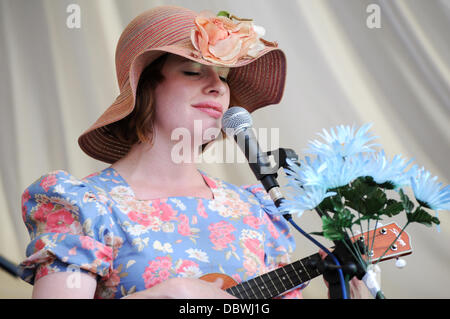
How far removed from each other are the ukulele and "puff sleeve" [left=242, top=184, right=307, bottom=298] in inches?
2.7

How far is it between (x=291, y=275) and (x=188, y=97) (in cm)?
50

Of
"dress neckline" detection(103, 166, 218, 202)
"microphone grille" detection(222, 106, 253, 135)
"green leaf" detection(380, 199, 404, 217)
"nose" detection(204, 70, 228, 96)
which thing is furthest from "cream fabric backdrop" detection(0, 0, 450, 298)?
"green leaf" detection(380, 199, 404, 217)

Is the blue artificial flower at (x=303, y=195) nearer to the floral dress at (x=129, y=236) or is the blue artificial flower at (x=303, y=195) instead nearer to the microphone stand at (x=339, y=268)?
the microphone stand at (x=339, y=268)

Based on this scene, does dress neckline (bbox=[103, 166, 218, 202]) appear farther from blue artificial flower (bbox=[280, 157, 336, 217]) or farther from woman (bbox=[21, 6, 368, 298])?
blue artificial flower (bbox=[280, 157, 336, 217])

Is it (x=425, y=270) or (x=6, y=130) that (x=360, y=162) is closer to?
(x=425, y=270)

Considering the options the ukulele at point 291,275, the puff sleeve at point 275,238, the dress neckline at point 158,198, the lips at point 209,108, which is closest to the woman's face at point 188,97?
the lips at point 209,108

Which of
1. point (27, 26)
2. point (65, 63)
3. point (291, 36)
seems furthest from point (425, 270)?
point (27, 26)

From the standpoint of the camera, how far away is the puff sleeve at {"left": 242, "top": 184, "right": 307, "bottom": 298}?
133cm

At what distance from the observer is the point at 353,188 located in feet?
2.74

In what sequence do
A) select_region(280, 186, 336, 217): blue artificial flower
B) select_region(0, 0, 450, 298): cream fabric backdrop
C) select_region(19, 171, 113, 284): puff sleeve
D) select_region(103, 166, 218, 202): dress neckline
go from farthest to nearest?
select_region(0, 0, 450, 298): cream fabric backdrop → select_region(103, 166, 218, 202): dress neckline → select_region(19, 171, 113, 284): puff sleeve → select_region(280, 186, 336, 217): blue artificial flower

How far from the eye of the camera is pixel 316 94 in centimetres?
209

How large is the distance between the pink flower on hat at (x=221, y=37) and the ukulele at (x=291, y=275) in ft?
1.67

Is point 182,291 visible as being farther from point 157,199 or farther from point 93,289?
point 157,199
